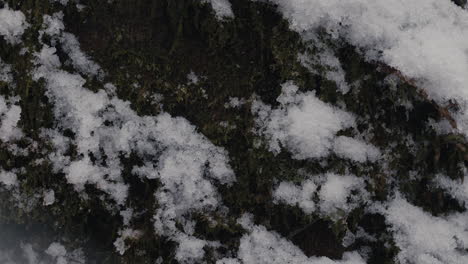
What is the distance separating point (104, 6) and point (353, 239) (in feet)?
5.99

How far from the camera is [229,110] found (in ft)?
7.75

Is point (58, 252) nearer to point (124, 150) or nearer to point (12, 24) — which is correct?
point (124, 150)

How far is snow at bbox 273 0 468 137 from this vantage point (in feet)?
7.15

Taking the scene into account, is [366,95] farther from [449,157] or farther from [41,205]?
[41,205]

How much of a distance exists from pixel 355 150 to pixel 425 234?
0.55 m

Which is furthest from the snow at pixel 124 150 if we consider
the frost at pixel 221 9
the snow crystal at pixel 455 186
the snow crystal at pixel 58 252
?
the snow crystal at pixel 455 186

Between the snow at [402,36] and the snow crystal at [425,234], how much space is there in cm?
49

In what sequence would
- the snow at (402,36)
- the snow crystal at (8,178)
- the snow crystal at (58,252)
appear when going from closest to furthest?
the snow at (402,36), the snow crystal at (8,178), the snow crystal at (58,252)

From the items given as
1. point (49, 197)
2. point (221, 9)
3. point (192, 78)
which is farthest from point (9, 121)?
point (221, 9)

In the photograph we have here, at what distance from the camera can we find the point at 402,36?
89.1 inches

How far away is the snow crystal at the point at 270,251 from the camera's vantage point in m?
2.23

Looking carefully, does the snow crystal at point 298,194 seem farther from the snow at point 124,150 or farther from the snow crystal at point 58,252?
the snow crystal at point 58,252

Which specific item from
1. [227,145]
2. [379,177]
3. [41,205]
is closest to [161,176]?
[227,145]

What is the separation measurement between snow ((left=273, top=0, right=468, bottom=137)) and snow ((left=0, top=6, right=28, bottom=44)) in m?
1.35
